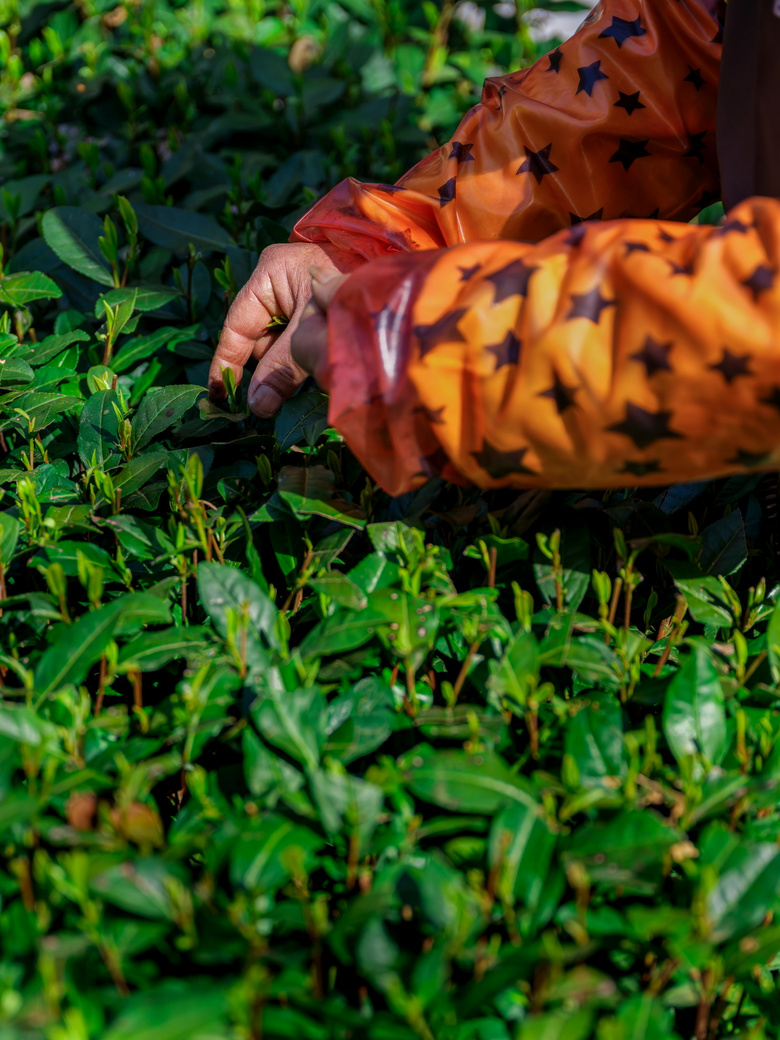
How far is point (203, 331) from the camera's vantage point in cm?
166

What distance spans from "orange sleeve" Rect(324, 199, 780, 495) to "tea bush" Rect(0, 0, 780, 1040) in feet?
0.49

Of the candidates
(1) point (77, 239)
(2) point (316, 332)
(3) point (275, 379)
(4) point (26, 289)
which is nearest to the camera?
(2) point (316, 332)

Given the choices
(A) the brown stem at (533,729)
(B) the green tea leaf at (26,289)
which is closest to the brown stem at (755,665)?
(A) the brown stem at (533,729)

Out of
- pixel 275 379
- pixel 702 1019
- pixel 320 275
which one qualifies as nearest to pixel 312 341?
pixel 320 275

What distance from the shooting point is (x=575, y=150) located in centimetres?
146

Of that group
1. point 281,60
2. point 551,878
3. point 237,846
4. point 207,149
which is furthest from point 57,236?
point 551,878

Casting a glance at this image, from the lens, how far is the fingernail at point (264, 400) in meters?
1.37

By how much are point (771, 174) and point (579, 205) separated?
33cm

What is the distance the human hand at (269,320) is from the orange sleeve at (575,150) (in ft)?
0.20

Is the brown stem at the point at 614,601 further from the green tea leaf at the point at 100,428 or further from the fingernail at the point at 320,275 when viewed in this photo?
the green tea leaf at the point at 100,428

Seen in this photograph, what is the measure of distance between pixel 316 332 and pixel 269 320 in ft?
1.14

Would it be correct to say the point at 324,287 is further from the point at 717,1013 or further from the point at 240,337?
the point at 717,1013

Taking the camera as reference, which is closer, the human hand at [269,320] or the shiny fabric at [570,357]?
the shiny fabric at [570,357]

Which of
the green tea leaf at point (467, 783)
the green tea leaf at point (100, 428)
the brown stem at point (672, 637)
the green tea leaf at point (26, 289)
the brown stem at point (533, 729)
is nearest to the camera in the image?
the green tea leaf at point (467, 783)
